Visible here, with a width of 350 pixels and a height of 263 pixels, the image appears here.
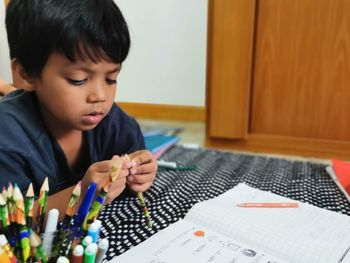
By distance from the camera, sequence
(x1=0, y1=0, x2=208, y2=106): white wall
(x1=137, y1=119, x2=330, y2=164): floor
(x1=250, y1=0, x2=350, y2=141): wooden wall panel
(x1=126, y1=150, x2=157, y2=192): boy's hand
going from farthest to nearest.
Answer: (x1=137, y1=119, x2=330, y2=164): floor
(x1=250, y1=0, x2=350, y2=141): wooden wall panel
(x1=0, y1=0, x2=208, y2=106): white wall
(x1=126, y1=150, x2=157, y2=192): boy's hand

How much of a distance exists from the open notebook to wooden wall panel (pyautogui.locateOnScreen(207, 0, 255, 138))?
60 cm

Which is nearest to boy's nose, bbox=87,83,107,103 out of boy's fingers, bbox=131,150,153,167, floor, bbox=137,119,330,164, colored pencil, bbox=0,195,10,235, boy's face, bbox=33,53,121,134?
boy's face, bbox=33,53,121,134

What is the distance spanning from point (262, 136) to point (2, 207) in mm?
972

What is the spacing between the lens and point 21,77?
58 cm

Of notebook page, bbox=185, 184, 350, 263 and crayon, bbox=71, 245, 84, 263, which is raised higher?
crayon, bbox=71, 245, 84, 263

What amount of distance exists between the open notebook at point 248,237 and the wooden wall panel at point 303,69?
1.94 feet

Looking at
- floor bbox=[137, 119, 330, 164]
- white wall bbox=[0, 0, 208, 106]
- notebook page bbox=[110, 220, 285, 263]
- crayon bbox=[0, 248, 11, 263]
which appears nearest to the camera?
crayon bbox=[0, 248, 11, 263]

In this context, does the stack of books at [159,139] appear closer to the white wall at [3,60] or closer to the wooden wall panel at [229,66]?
the wooden wall panel at [229,66]

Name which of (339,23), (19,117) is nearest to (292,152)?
(339,23)

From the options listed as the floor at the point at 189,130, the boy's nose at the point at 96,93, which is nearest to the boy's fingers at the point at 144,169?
the boy's nose at the point at 96,93

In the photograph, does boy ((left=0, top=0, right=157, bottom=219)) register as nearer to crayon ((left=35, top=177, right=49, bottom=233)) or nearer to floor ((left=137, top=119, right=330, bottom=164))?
crayon ((left=35, top=177, right=49, bottom=233))

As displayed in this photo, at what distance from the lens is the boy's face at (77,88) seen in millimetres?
515

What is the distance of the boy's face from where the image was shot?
0.52 meters

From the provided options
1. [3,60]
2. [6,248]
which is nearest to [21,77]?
[3,60]
